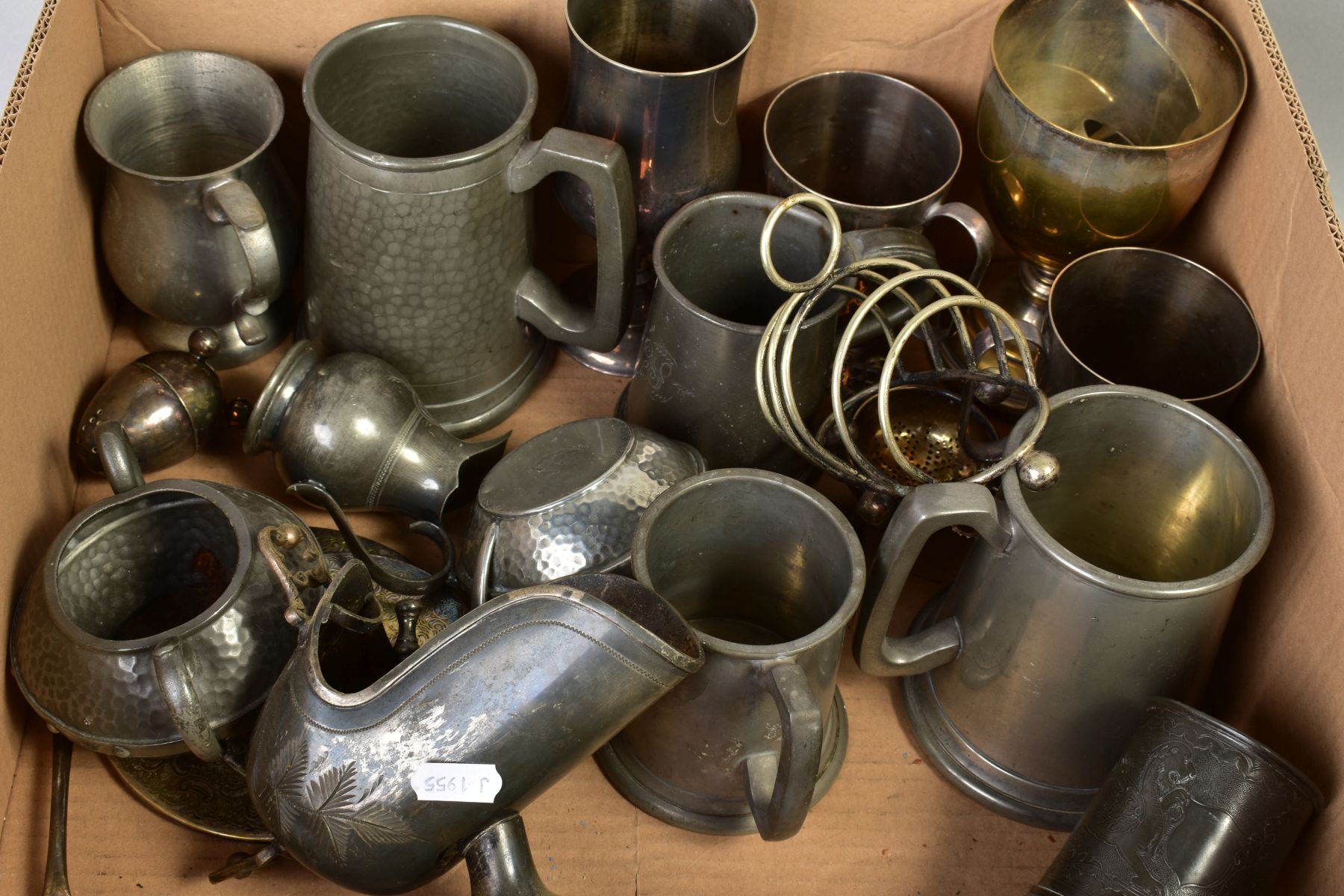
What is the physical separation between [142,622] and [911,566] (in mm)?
542

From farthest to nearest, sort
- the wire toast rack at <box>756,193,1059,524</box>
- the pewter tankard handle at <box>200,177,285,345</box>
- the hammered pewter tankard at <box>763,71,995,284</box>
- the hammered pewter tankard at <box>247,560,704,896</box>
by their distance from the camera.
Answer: the hammered pewter tankard at <box>763,71,995,284</box> → the pewter tankard handle at <box>200,177,285,345</box> → the wire toast rack at <box>756,193,1059,524</box> → the hammered pewter tankard at <box>247,560,704,896</box>

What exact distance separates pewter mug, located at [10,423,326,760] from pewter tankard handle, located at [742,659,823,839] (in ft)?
1.04

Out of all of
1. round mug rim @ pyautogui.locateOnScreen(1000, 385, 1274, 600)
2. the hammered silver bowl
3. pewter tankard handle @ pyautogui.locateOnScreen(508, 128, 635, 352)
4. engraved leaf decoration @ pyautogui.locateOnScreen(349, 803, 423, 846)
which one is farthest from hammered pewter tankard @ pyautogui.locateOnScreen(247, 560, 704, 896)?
pewter tankard handle @ pyautogui.locateOnScreen(508, 128, 635, 352)

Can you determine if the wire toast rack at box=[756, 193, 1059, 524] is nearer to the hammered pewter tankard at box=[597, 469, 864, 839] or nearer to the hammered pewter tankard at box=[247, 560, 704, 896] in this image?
the hammered pewter tankard at box=[597, 469, 864, 839]

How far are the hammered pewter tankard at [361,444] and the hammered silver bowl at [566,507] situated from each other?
8 cm

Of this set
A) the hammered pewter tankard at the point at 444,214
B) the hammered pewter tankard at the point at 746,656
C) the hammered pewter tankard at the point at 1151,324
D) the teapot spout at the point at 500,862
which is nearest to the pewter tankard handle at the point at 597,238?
the hammered pewter tankard at the point at 444,214

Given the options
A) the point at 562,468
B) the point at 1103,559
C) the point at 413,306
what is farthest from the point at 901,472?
the point at 413,306

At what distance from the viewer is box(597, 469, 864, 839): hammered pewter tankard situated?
0.79 m

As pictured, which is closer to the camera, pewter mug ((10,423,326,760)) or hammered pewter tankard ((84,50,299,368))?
pewter mug ((10,423,326,760))

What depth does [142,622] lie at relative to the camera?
939 mm

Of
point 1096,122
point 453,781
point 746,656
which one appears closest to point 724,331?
point 746,656

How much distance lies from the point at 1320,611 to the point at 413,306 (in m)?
0.69

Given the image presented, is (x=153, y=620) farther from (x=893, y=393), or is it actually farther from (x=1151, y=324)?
(x=1151, y=324)

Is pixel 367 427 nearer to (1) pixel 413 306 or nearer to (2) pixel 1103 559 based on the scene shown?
(1) pixel 413 306
